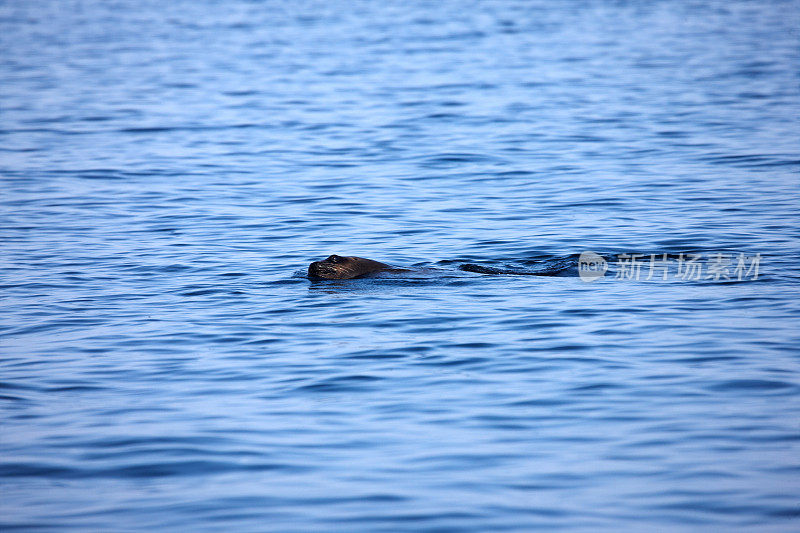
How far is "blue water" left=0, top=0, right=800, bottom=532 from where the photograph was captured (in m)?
6.71

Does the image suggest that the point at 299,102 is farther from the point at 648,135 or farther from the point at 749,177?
the point at 749,177

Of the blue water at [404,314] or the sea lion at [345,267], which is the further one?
the sea lion at [345,267]

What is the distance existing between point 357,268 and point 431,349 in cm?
228

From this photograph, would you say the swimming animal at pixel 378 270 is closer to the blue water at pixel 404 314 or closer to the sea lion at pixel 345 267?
the sea lion at pixel 345 267

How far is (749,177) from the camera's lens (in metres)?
17.0

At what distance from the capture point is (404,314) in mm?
10461

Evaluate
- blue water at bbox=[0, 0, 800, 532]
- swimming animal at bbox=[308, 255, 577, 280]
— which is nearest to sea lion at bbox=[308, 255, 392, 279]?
swimming animal at bbox=[308, 255, 577, 280]

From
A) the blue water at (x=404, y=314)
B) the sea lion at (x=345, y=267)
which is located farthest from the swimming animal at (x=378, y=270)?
the blue water at (x=404, y=314)

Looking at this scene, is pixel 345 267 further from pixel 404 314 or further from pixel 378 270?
pixel 404 314

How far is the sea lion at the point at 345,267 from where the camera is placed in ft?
37.1

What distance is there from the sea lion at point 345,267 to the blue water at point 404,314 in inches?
9.3

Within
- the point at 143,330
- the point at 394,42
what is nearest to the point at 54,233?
the point at 143,330

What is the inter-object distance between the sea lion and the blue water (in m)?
0.24

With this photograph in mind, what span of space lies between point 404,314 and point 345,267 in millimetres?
1178
